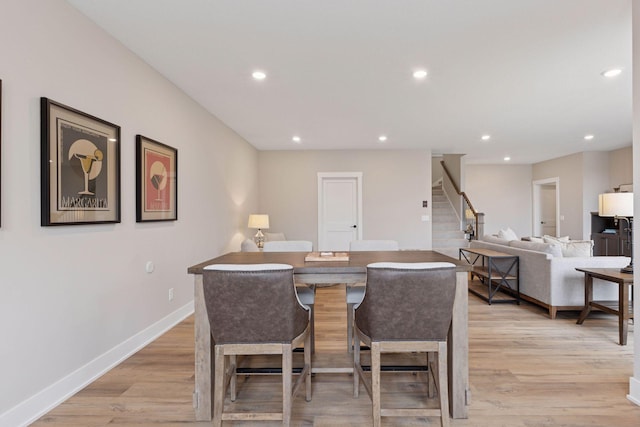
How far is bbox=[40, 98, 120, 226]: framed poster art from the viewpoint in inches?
77.9

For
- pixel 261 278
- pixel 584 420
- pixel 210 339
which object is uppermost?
pixel 261 278

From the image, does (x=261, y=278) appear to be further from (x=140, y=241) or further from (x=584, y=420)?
(x=584, y=420)

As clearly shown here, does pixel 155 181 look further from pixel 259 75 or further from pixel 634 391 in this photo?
pixel 634 391

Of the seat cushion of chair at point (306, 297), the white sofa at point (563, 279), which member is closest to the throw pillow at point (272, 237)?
the seat cushion of chair at point (306, 297)

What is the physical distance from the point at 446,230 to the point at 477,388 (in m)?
6.05

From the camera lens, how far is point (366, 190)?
6.91 metres

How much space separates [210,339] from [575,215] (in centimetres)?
864

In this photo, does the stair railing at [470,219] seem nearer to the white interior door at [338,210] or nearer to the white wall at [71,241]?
the white interior door at [338,210]

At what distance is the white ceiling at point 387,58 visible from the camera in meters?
2.24

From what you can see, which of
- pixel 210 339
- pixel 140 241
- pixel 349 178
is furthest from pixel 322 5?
pixel 349 178

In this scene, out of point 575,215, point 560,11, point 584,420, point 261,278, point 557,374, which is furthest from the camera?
point 575,215

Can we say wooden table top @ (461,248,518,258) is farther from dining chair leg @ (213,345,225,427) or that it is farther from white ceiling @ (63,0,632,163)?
dining chair leg @ (213,345,225,427)

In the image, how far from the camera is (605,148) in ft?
23.1

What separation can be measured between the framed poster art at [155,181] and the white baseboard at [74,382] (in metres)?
1.04
